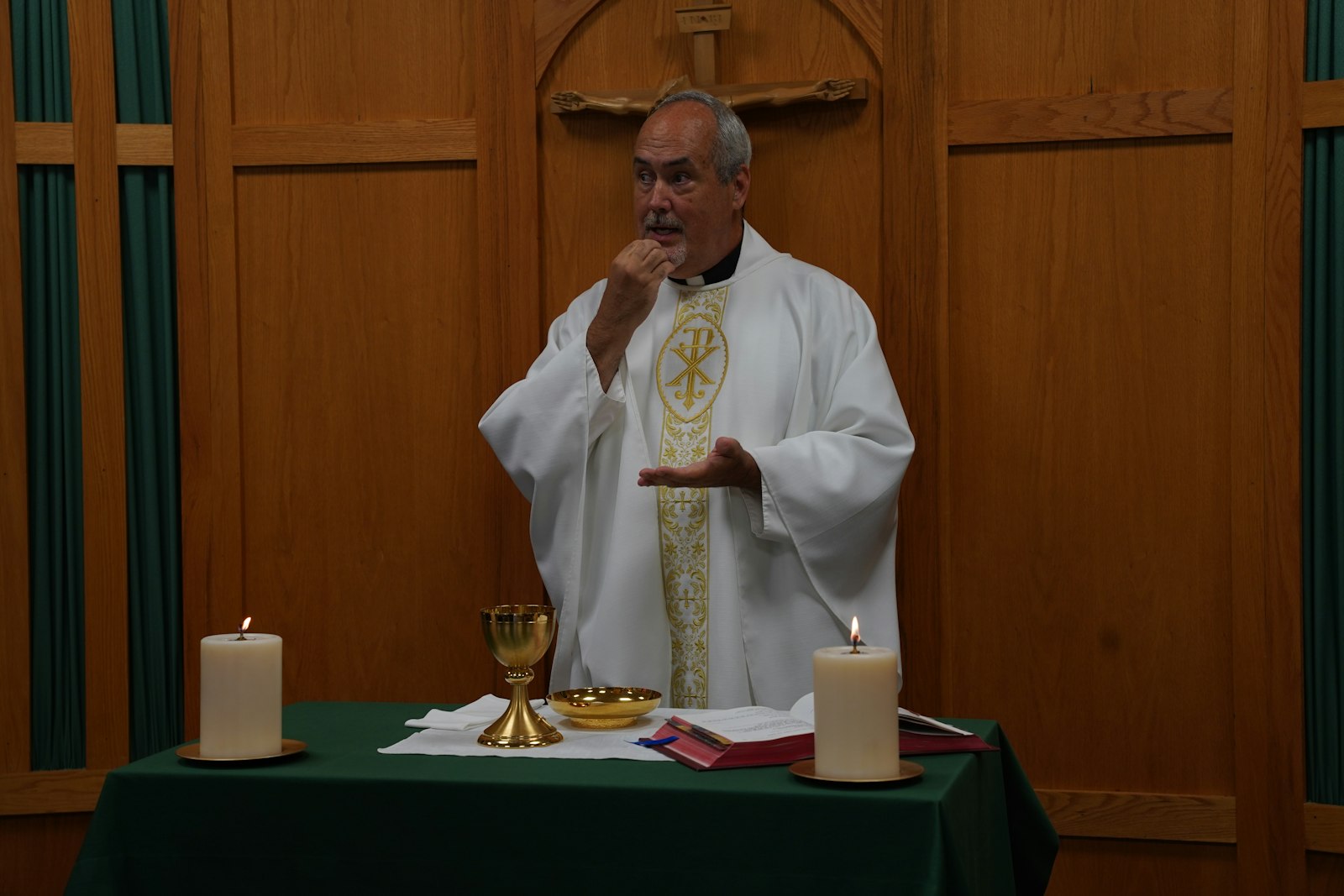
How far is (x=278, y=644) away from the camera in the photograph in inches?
88.7

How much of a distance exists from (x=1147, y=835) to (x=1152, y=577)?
0.72m

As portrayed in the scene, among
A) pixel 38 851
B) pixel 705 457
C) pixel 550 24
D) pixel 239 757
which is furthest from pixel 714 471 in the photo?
pixel 38 851

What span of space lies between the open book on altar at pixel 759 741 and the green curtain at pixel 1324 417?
1876 mm

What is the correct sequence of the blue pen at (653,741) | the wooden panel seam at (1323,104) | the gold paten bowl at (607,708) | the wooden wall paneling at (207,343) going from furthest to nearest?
the wooden wall paneling at (207,343)
the wooden panel seam at (1323,104)
the gold paten bowl at (607,708)
the blue pen at (653,741)

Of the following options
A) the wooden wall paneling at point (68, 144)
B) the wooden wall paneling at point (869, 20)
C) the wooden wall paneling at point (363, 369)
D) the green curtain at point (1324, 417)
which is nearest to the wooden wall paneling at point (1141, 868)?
the green curtain at point (1324, 417)

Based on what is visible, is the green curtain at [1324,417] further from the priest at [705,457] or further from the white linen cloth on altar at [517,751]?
the white linen cloth on altar at [517,751]

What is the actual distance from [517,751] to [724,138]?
203 centimetres

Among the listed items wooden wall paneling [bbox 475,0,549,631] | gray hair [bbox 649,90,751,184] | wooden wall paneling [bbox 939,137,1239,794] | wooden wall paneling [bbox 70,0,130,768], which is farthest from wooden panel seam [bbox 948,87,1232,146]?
wooden wall paneling [bbox 70,0,130,768]

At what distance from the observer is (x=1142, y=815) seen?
3898 millimetres

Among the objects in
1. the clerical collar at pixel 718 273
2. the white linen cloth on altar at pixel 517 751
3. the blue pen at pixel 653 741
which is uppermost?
the clerical collar at pixel 718 273

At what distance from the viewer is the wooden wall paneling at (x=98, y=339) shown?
421cm

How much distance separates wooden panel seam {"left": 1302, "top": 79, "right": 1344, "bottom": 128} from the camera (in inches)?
147

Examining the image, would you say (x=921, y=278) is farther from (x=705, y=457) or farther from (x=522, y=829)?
(x=522, y=829)

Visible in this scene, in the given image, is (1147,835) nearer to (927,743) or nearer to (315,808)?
(927,743)
